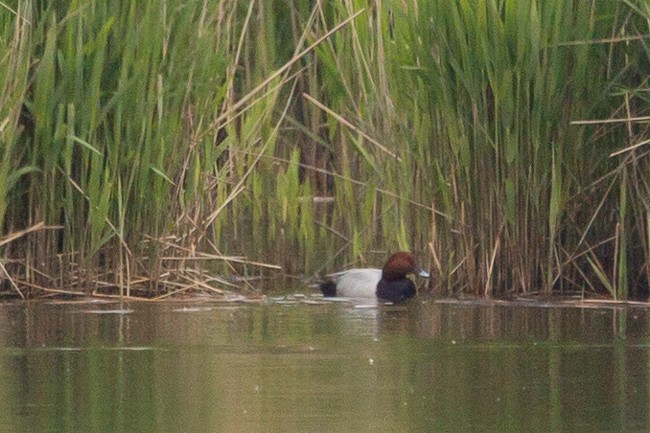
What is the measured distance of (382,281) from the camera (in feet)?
32.4

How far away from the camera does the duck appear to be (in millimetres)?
9695

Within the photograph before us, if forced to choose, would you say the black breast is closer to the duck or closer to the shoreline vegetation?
the duck

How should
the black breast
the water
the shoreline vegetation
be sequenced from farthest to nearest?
the black breast, the shoreline vegetation, the water

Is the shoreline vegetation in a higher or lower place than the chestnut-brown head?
higher

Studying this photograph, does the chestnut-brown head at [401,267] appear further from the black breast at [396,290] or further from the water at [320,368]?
the water at [320,368]

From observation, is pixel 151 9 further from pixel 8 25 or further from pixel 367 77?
pixel 367 77

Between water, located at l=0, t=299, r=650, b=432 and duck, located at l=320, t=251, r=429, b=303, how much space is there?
1.67ft

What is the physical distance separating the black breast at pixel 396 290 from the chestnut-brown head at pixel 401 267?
0.03 m

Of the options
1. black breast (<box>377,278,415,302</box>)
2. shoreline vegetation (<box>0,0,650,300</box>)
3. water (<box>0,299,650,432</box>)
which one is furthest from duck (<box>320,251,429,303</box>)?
water (<box>0,299,650,432</box>)

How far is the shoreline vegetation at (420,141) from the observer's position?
877cm

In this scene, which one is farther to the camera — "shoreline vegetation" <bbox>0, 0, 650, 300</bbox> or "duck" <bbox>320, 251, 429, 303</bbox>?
"duck" <bbox>320, 251, 429, 303</bbox>

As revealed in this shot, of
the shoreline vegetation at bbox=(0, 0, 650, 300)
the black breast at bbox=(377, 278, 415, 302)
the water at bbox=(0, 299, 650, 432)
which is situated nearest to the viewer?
the water at bbox=(0, 299, 650, 432)

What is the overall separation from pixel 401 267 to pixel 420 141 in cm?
77

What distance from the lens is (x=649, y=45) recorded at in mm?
8719
